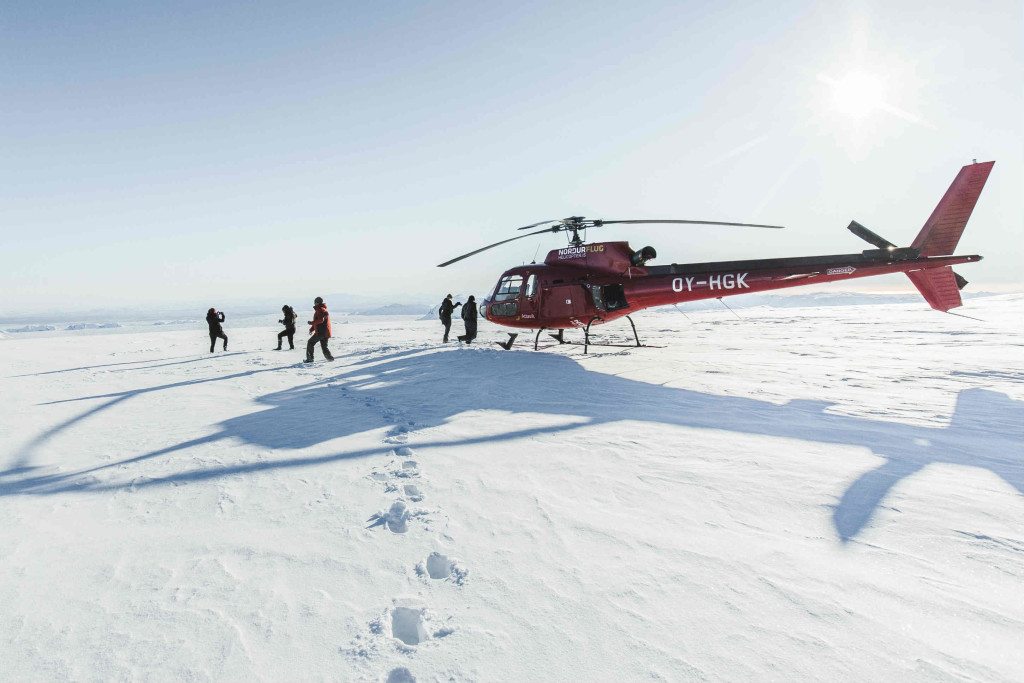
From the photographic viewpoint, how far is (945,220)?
8766mm

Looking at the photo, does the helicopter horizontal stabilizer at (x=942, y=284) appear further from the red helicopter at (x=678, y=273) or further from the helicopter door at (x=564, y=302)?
the helicopter door at (x=564, y=302)

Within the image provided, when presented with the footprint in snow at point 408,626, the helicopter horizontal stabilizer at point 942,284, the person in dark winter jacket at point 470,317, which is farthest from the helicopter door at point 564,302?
the footprint in snow at point 408,626

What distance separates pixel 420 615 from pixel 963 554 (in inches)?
118

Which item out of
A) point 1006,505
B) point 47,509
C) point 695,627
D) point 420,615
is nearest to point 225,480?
point 47,509

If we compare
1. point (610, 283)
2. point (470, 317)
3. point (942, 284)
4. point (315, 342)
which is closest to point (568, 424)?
point (610, 283)

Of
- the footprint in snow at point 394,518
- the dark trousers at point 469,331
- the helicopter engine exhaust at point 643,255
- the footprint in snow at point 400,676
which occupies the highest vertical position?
the helicopter engine exhaust at point 643,255

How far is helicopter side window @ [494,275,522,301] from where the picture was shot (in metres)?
12.1

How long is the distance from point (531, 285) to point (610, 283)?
1.97 metres

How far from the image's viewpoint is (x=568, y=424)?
536 cm

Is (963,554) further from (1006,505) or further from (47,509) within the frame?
(47,509)

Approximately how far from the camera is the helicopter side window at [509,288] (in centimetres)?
1209

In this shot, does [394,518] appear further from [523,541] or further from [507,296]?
[507,296]

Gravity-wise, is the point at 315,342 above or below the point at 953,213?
below

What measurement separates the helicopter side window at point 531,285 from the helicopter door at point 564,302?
299 mm
